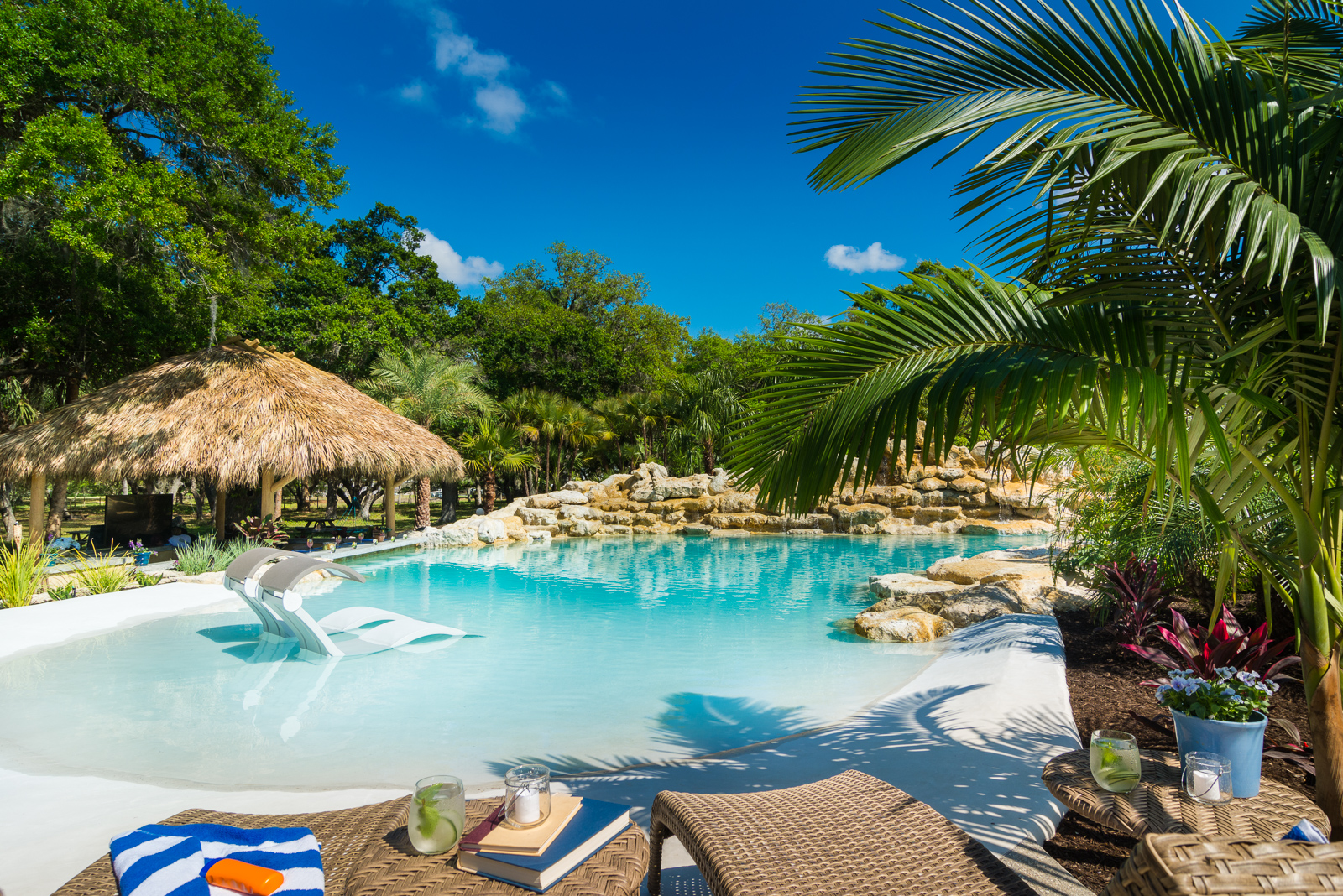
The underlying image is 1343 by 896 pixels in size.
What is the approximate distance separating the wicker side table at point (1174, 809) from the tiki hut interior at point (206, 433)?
12.7 metres

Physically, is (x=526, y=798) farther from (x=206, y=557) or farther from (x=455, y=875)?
(x=206, y=557)

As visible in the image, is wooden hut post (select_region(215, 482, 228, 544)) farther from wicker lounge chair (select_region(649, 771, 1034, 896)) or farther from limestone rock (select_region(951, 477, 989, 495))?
limestone rock (select_region(951, 477, 989, 495))

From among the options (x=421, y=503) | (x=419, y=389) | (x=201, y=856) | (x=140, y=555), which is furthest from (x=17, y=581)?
(x=419, y=389)

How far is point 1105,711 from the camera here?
3729 mm

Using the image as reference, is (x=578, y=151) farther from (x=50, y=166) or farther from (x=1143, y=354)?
(x=1143, y=354)

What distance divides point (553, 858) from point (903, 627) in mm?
6108

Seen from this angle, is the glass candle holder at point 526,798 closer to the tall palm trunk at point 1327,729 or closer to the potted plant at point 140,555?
the tall palm trunk at point 1327,729

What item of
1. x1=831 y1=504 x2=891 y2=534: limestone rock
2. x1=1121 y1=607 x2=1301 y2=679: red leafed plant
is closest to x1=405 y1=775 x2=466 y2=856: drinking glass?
x1=1121 y1=607 x2=1301 y2=679: red leafed plant

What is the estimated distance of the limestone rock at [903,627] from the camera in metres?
6.97

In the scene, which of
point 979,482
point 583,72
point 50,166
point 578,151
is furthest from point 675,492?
point 578,151

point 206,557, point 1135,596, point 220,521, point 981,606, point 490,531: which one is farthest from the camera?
point 490,531

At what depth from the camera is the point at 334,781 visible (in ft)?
12.3

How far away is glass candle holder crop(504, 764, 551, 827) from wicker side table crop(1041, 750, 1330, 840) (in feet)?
5.11

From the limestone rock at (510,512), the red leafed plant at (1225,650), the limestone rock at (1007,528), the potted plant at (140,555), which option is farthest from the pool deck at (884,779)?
the limestone rock at (510,512)
